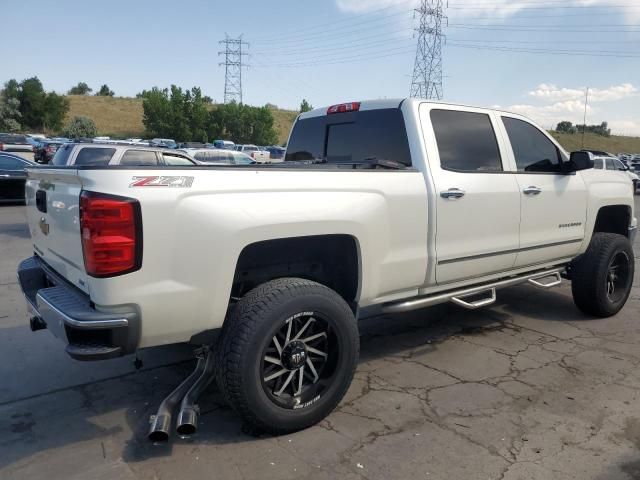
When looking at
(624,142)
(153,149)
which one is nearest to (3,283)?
(153,149)

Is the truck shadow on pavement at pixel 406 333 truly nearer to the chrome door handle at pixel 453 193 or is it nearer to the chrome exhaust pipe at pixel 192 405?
the chrome exhaust pipe at pixel 192 405

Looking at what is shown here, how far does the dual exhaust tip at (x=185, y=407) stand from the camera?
2.93 meters

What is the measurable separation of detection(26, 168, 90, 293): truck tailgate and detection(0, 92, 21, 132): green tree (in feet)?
241

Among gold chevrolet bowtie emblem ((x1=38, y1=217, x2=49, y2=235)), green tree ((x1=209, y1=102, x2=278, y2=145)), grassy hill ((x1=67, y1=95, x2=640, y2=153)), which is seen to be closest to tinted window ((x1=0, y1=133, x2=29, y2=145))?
green tree ((x1=209, y1=102, x2=278, y2=145))

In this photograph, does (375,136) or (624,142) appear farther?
(624,142)

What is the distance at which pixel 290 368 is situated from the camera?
3.25 metres

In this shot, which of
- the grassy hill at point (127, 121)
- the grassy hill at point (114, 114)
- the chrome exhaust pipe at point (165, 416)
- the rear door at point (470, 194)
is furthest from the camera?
the grassy hill at point (127, 121)

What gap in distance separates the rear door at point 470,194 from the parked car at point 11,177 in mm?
13602

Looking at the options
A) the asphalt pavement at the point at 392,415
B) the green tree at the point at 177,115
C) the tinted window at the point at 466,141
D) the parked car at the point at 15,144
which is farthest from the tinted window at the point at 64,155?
the green tree at the point at 177,115

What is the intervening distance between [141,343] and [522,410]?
248 cm

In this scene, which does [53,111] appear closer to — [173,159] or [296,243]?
[173,159]

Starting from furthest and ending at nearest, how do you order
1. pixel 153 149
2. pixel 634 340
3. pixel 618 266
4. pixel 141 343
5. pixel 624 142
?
pixel 624 142
pixel 153 149
pixel 618 266
pixel 634 340
pixel 141 343

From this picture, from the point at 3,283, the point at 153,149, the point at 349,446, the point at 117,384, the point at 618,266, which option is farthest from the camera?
the point at 153,149

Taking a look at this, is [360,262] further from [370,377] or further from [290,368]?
[370,377]
